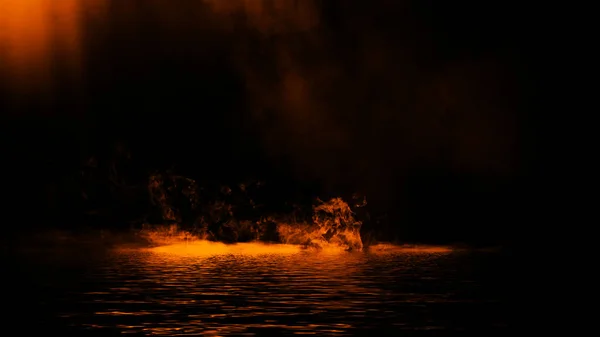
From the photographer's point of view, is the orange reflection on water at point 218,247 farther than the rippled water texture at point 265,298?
Yes

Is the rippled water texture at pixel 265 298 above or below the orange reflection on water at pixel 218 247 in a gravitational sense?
below

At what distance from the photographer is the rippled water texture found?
30.6 m

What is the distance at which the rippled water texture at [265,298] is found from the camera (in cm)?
3064

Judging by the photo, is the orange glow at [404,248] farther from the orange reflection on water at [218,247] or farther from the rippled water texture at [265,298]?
the rippled water texture at [265,298]

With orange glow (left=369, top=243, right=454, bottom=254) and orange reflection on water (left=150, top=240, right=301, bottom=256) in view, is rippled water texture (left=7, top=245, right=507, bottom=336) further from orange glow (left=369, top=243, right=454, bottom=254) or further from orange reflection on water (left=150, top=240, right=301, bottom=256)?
orange reflection on water (left=150, top=240, right=301, bottom=256)

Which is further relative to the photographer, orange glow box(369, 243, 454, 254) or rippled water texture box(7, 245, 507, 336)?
orange glow box(369, 243, 454, 254)

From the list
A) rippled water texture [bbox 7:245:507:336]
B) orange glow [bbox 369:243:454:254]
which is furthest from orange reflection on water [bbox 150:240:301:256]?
rippled water texture [bbox 7:245:507:336]

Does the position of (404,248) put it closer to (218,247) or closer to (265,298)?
(218,247)

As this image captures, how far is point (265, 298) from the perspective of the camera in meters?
39.3

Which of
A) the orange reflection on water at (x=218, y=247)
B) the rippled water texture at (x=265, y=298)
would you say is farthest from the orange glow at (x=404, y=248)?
the rippled water texture at (x=265, y=298)

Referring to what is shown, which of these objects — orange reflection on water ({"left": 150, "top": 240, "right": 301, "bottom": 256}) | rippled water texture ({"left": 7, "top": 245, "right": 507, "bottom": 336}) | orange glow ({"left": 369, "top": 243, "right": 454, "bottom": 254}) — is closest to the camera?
rippled water texture ({"left": 7, "top": 245, "right": 507, "bottom": 336})

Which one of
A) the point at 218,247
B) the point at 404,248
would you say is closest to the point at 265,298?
the point at 404,248

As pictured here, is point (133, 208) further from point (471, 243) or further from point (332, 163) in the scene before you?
point (471, 243)

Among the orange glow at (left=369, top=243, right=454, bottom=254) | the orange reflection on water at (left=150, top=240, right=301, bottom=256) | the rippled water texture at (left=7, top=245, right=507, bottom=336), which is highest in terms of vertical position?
the orange reflection on water at (left=150, top=240, right=301, bottom=256)
